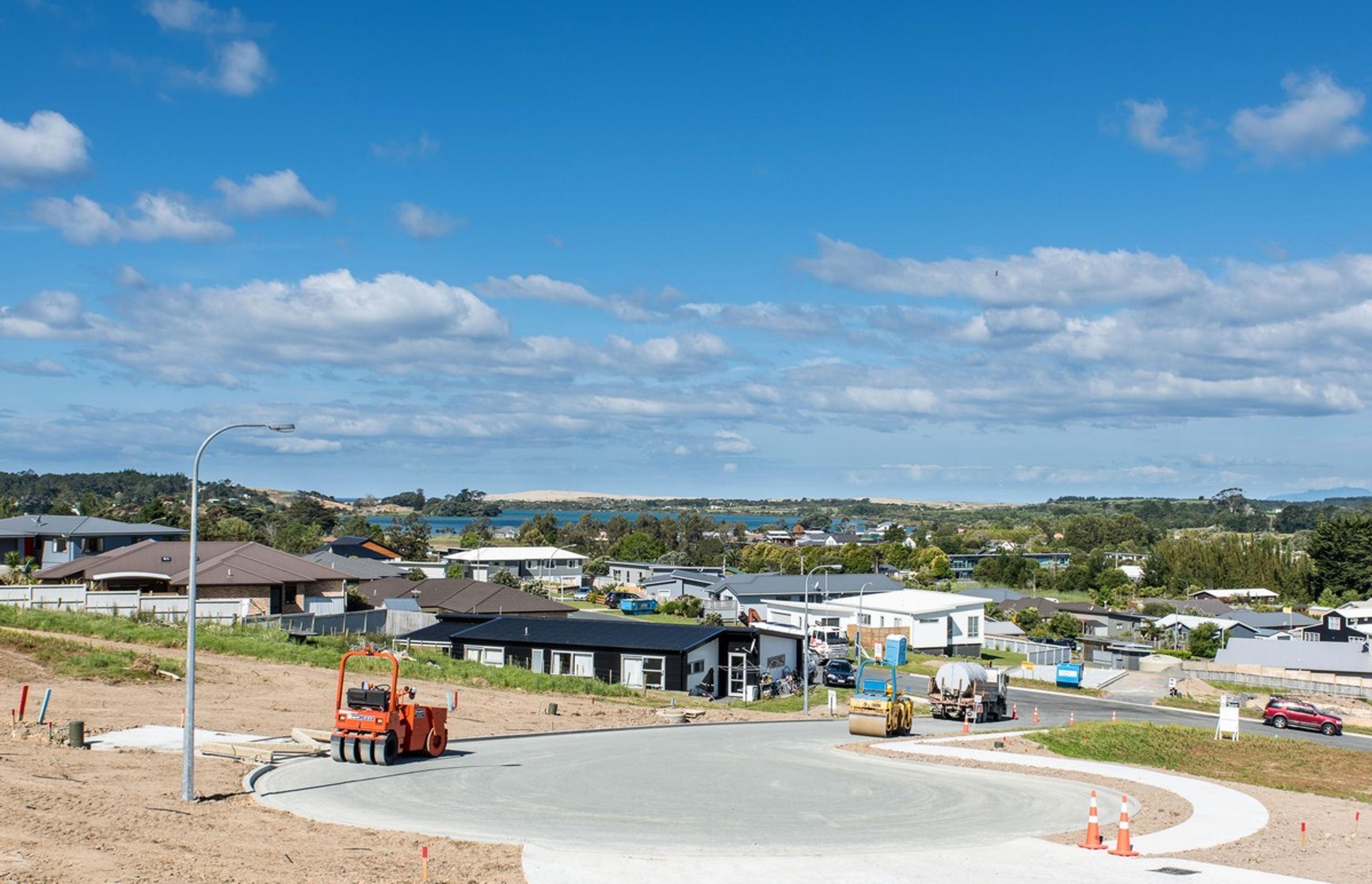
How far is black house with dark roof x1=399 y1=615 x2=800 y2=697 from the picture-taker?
2283 inches

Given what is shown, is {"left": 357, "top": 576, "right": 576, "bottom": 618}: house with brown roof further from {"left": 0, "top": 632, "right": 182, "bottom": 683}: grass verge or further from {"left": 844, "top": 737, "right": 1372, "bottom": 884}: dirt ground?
{"left": 844, "top": 737, "right": 1372, "bottom": 884}: dirt ground

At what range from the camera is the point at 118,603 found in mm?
63938

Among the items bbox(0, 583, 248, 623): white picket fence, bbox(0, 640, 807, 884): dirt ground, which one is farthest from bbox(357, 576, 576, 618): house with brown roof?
bbox(0, 640, 807, 884): dirt ground

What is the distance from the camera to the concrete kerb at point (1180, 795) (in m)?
23.4

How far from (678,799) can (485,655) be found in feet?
126

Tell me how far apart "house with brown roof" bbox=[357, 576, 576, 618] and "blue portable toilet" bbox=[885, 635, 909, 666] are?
2387 cm

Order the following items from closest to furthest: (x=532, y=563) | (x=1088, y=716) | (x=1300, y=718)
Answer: (x=1300, y=718) → (x=1088, y=716) → (x=532, y=563)

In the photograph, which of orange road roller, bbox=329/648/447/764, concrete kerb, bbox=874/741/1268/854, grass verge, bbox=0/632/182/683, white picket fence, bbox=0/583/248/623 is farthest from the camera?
white picket fence, bbox=0/583/248/623

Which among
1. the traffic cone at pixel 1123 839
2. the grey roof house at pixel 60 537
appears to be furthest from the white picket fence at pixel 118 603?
the traffic cone at pixel 1123 839

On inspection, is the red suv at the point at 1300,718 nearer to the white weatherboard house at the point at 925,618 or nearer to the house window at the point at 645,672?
the house window at the point at 645,672

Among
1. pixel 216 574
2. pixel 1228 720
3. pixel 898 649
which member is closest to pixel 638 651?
pixel 898 649

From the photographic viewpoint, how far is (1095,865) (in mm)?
20641

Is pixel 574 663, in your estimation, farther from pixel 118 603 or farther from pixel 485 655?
pixel 118 603

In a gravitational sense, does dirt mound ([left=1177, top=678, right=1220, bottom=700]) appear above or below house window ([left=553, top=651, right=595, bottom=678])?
below
